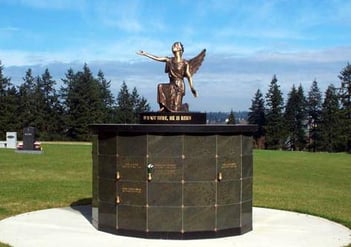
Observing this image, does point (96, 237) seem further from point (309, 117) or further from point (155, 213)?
point (309, 117)

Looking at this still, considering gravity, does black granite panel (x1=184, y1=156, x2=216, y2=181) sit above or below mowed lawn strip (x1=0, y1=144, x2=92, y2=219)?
above

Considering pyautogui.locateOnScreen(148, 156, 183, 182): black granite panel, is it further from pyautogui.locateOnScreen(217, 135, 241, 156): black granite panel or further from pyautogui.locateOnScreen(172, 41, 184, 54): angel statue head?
pyautogui.locateOnScreen(172, 41, 184, 54): angel statue head

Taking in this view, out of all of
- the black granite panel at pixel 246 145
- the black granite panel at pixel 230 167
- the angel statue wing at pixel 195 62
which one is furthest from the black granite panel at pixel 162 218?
the angel statue wing at pixel 195 62

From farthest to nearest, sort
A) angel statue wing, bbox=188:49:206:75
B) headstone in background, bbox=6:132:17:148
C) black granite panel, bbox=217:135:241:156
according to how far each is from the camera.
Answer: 1. headstone in background, bbox=6:132:17:148
2. angel statue wing, bbox=188:49:206:75
3. black granite panel, bbox=217:135:241:156

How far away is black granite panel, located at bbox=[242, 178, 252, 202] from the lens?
34.9 ft

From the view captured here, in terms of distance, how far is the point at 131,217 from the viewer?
10.2 metres

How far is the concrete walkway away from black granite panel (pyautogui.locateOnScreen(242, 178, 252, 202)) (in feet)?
2.12

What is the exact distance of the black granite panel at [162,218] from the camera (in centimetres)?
995

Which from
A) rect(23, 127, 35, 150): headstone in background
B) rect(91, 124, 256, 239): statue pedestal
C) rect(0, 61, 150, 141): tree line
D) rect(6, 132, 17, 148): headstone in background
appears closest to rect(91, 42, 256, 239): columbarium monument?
rect(91, 124, 256, 239): statue pedestal

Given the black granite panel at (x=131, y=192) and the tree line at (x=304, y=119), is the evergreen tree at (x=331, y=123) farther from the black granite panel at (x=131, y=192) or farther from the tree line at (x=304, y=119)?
the black granite panel at (x=131, y=192)

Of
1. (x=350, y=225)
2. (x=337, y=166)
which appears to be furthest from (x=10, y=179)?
(x=337, y=166)

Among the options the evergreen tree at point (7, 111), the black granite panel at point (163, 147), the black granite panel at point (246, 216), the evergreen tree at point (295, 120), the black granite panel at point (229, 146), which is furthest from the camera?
the evergreen tree at point (295, 120)

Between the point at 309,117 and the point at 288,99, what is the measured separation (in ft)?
11.8

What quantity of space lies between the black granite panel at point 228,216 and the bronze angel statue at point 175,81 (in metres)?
2.06
